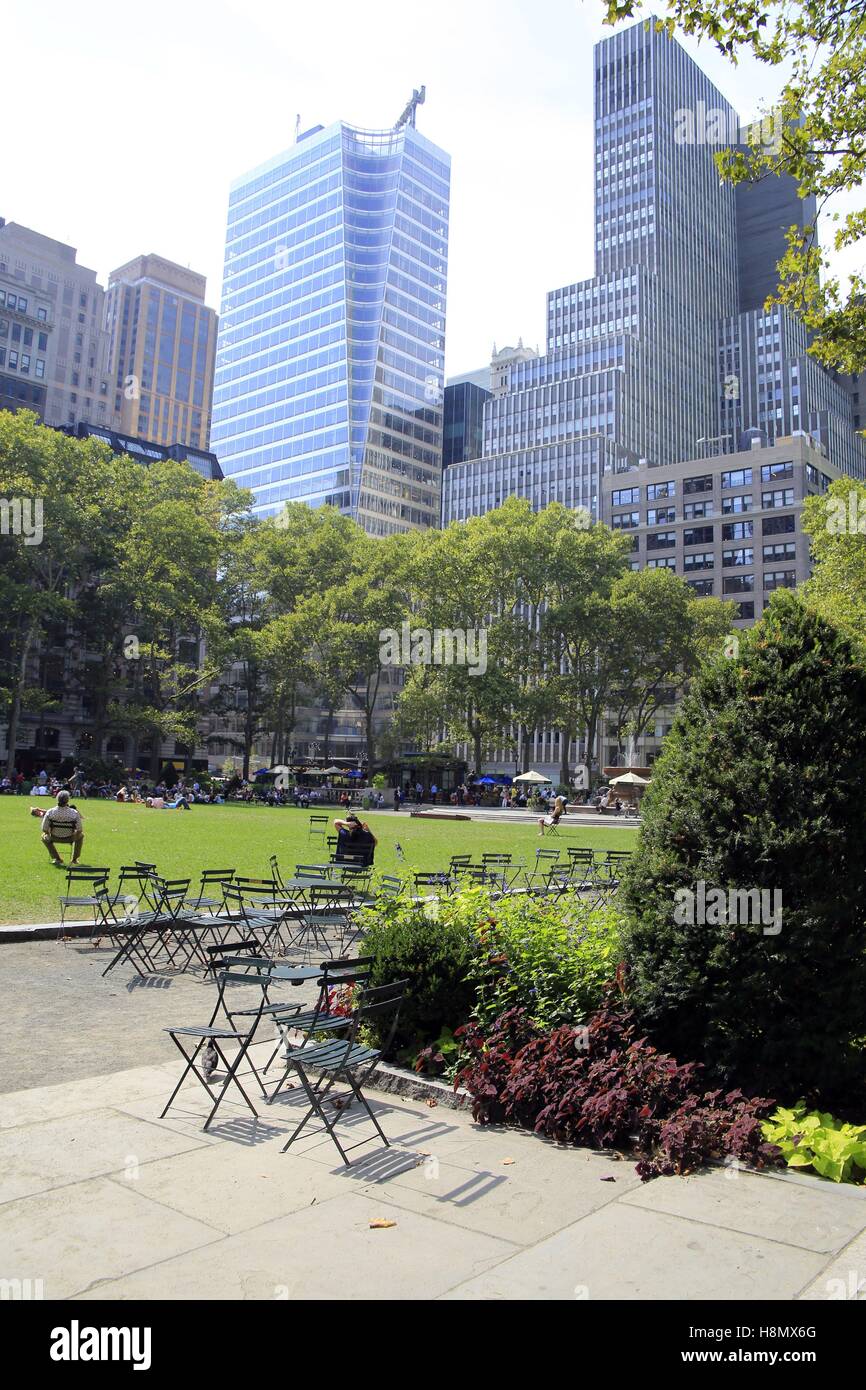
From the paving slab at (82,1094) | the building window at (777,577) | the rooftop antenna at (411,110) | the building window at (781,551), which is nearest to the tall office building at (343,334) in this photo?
the rooftop antenna at (411,110)

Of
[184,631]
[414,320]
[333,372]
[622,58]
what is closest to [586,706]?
[184,631]

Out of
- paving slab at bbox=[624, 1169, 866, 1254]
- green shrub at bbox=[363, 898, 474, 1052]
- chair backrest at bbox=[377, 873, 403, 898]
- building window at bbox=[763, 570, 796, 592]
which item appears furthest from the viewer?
building window at bbox=[763, 570, 796, 592]

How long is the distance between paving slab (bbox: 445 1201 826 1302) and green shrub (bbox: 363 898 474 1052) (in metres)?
2.76

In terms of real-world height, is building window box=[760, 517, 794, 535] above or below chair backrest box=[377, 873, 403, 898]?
above

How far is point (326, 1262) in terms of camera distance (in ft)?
13.2

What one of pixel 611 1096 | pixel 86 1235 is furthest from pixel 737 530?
pixel 86 1235

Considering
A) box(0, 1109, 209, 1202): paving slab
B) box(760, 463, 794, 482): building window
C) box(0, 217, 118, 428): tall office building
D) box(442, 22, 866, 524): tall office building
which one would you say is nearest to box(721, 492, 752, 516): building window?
box(760, 463, 794, 482): building window

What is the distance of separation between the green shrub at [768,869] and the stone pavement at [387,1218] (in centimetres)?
98

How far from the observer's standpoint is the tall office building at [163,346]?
180m

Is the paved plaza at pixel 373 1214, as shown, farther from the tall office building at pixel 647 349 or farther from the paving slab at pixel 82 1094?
the tall office building at pixel 647 349

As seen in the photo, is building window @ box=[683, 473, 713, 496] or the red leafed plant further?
building window @ box=[683, 473, 713, 496]

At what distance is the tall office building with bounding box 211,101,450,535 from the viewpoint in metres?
130

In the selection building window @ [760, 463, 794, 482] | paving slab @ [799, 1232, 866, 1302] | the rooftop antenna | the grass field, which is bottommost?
paving slab @ [799, 1232, 866, 1302]

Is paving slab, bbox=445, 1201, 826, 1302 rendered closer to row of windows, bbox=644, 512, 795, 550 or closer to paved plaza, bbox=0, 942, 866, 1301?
paved plaza, bbox=0, 942, 866, 1301
